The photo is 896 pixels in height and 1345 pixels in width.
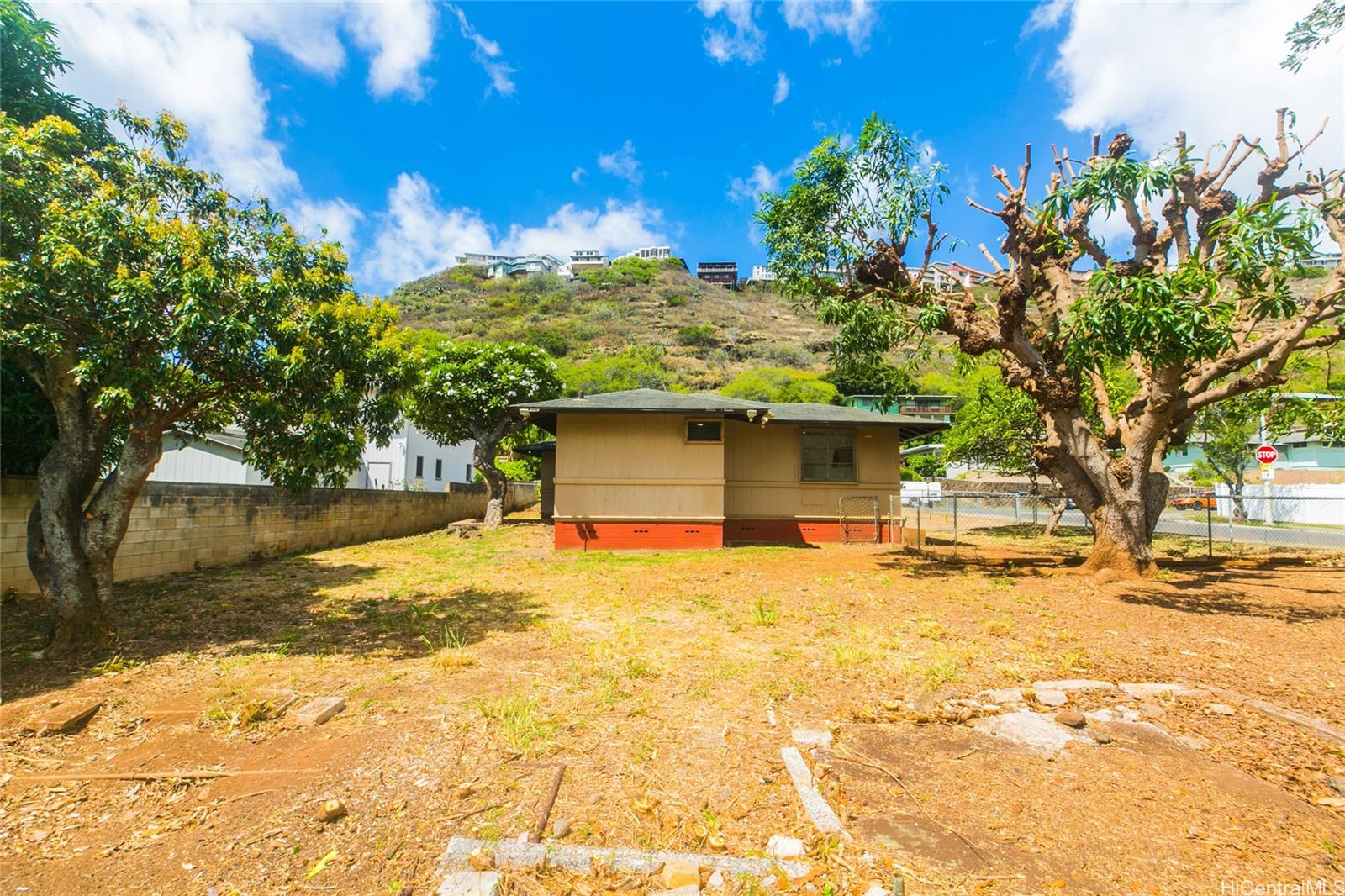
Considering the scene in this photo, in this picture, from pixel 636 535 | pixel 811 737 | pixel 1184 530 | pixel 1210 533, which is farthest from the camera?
pixel 1184 530

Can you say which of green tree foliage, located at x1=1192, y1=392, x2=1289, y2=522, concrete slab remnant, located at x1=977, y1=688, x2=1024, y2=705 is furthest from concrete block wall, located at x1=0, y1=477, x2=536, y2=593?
green tree foliage, located at x1=1192, y1=392, x2=1289, y2=522

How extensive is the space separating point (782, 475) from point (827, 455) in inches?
50.3

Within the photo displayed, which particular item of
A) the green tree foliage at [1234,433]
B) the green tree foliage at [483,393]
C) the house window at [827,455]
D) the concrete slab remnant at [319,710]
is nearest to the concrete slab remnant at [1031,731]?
the concrete slab remnant at [319,710]

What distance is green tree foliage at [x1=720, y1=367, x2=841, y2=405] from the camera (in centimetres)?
5178

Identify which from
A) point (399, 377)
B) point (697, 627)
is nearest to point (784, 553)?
point (697, 627)

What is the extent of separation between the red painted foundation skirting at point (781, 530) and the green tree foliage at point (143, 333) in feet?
32.7

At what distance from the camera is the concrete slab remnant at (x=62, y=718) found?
12.2 ft

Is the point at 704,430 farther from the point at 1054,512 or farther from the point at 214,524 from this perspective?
the point at 1054,512

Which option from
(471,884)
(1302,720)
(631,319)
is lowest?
(471,884)

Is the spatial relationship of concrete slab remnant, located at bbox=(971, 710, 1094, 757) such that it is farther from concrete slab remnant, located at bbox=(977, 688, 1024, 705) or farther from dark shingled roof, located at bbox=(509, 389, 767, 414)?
dark shingled roof, located at bbox=(509, 389, 767, 414)

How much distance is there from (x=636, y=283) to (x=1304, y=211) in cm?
9377

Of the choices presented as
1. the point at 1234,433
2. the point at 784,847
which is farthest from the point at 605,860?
the point at 1234,433

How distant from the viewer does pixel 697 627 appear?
6637 millimetres

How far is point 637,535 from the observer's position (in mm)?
13367
